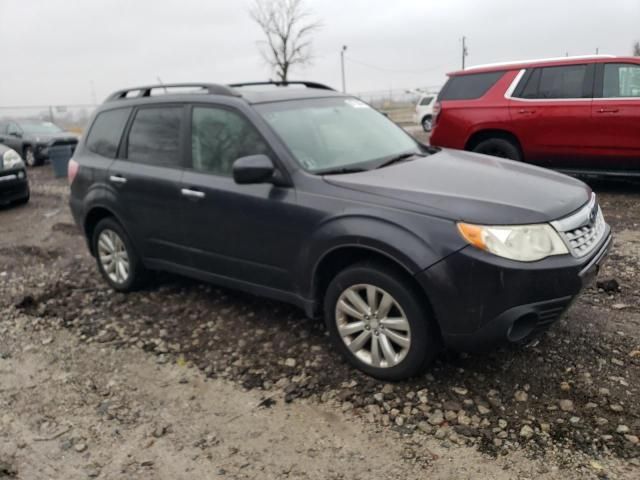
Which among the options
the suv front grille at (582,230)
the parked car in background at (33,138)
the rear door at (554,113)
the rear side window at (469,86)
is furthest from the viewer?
the parked car in background at (33,138)

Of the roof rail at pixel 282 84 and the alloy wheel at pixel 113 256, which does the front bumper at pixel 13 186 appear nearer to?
the alloy wheel at pixel 113 256

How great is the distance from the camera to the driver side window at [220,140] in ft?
12.6

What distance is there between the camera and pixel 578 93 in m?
7.47

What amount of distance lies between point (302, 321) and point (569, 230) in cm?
201

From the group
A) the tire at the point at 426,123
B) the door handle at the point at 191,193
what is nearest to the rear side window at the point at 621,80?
the door handle at the point at 191,193

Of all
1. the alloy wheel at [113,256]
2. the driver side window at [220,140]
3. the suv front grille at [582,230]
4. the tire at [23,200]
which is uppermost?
the driver side window at [220,140]

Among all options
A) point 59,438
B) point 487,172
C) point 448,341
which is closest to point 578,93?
point 487,172

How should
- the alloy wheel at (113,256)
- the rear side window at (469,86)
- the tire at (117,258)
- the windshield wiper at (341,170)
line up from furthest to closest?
1. the rear side window at (469,86)
2. the alloy wheel at (113,256)
3. the tire at (117,258)
4. the windshield wiper at (341,170)

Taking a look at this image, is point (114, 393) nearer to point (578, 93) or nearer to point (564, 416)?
point (564, 416)

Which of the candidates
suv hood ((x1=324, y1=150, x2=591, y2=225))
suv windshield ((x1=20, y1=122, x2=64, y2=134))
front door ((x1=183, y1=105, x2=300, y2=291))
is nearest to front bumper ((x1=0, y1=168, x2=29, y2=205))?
front door ((x1=183, y1=105, x2=300, y2=291))

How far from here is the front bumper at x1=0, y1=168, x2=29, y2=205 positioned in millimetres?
9094

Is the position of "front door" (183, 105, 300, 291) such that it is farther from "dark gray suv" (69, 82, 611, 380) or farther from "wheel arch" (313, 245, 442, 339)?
"wheel arch" (313, 245, 442, 339)

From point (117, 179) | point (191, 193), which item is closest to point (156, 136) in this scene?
point (117, 179)

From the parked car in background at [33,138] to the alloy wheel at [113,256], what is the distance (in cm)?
1112
